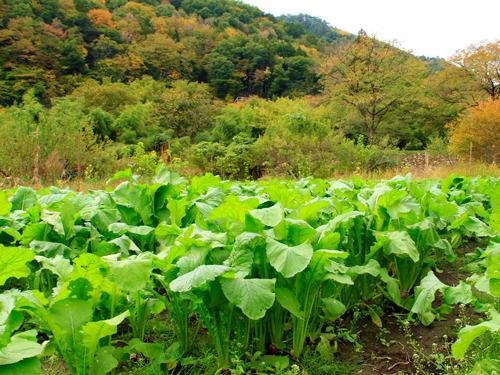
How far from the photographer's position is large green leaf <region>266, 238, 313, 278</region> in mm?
1147

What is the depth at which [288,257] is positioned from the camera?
118 centimetres

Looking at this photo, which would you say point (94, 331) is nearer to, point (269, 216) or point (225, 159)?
point (269, 216)

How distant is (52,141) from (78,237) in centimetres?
788

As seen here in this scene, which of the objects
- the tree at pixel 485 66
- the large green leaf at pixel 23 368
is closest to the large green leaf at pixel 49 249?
the large green leaf at pixel 23 368

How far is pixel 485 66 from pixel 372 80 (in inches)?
545

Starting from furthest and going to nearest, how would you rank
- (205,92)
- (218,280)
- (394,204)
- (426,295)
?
(205,92), (394,204), (426,295), (218,280)

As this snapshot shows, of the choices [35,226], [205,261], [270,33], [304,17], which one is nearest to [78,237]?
[35,226]

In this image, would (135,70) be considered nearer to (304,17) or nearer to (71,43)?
(71,43)

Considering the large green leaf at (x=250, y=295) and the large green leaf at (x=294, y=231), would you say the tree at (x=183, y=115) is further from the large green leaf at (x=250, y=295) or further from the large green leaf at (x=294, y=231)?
the large green leaf at (x=250, y=295)

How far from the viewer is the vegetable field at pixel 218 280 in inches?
42.8

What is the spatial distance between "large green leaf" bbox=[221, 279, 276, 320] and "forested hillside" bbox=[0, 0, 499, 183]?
25.0 ft

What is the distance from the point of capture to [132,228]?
1883 mm

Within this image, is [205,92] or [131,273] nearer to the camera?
[131,273]

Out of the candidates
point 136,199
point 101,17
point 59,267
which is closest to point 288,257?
point 59,267
